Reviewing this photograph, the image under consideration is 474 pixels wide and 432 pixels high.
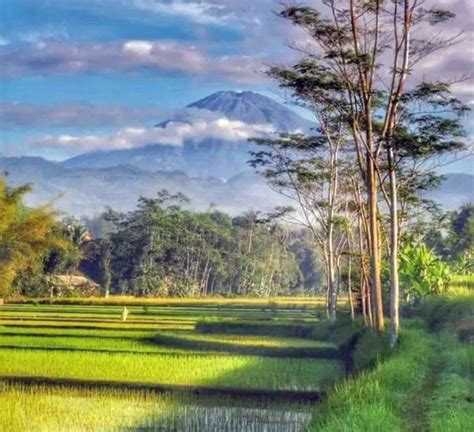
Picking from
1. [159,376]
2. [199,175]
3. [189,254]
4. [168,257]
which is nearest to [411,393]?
[159,376]

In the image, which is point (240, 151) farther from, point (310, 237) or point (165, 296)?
point (165, 296)

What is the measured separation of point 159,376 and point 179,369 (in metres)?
0.66

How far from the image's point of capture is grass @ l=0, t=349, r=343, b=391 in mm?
10094

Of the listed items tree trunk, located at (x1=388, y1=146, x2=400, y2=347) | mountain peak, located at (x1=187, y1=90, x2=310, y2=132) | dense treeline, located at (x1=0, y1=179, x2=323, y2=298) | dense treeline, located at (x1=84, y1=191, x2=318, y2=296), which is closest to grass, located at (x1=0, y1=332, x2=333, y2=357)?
tree trunk, located at (x1=388, y1=146, x2=400, y2=347)

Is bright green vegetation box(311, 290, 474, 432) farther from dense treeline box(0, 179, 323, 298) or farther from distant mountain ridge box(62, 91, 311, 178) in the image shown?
distant mountain ridge box(62, 91, 311, 178)

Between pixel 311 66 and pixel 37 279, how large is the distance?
1934 centimetres

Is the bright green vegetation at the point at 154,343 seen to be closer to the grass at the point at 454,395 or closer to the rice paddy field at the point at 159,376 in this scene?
the rice paddy field at the point at 159,376

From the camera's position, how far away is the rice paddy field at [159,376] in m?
7.66

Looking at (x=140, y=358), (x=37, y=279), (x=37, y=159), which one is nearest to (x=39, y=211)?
(x=37, y=279)

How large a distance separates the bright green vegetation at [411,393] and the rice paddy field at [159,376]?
84 cm

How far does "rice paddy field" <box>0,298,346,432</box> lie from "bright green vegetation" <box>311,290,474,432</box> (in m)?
0.84

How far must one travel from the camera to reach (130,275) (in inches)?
1356

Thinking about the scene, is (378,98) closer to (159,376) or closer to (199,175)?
(159,376)

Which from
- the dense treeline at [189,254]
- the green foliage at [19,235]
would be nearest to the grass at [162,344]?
the green foliage at [19,235]
